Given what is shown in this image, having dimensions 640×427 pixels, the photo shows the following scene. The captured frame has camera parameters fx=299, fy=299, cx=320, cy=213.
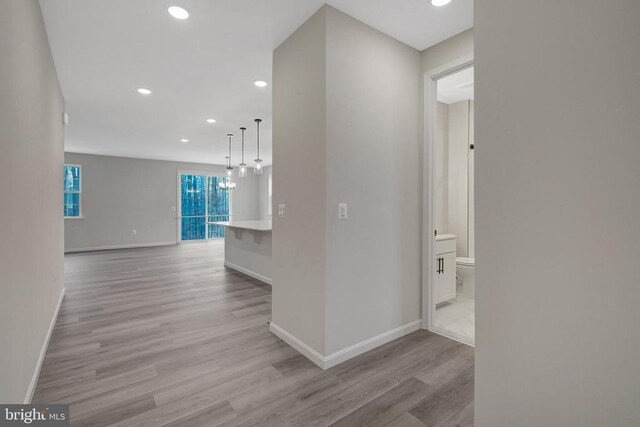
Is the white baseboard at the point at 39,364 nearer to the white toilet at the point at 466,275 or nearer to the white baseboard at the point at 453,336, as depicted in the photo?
the white baseboard at the point at 453,336

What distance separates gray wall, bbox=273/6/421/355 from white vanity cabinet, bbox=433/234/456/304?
703 millimetres

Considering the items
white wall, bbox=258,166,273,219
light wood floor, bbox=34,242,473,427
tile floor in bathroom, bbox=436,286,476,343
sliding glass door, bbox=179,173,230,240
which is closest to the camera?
light wood floor, bbox=34,242,473,427

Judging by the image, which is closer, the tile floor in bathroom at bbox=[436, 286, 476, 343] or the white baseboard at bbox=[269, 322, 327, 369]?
the white baseboard at bbox=[269, 322, 327, 369]

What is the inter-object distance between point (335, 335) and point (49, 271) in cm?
288

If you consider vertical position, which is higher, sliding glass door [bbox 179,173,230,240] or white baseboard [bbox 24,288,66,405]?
sliding glass door [bbox 179,173,230,240]

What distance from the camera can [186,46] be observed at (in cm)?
278

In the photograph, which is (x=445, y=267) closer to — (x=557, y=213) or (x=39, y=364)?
(x=557, y=213)

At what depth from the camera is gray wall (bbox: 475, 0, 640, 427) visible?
91 cm

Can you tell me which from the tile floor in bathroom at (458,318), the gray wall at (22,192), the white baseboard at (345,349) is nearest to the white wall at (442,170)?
the tile floor in bathroom at (458,318)

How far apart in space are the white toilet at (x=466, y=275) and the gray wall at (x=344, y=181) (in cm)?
131

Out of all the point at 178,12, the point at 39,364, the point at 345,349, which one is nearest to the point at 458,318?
the point at 345,349

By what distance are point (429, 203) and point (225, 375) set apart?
7.47ft

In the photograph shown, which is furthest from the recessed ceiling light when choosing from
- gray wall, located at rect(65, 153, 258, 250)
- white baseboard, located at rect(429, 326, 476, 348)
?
gray wall, located at rect(65, 153, 258, 250)

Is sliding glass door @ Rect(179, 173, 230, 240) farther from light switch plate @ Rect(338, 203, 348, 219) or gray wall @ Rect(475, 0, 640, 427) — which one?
gray wall @ Rect(475, 0, 640, 427)
